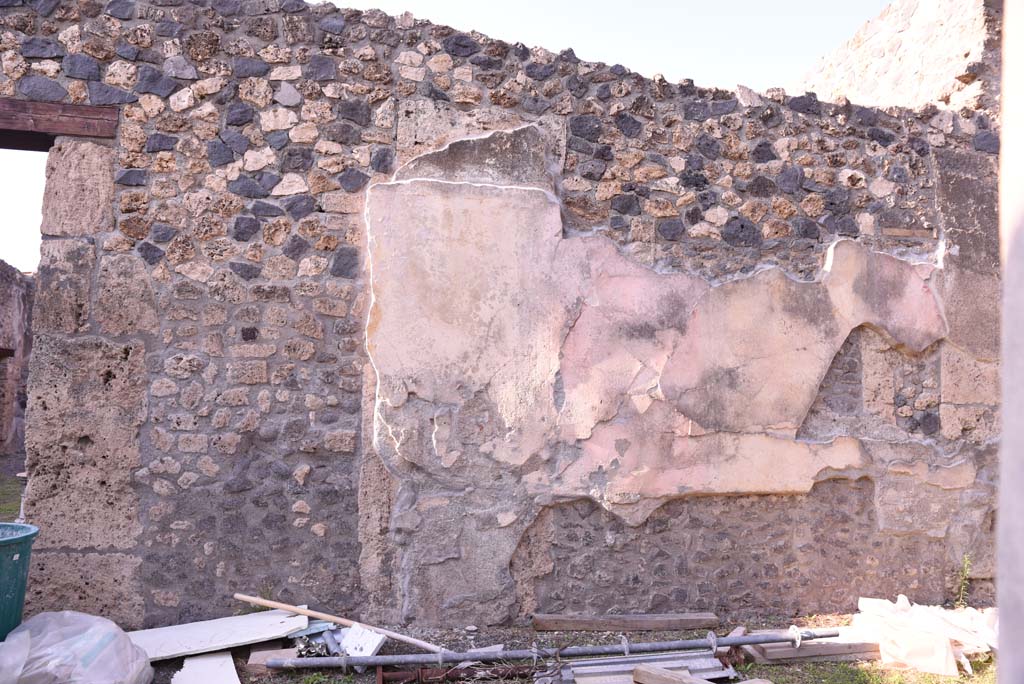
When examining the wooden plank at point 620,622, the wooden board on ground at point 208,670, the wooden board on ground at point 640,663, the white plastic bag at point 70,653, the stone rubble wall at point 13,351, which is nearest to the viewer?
the white plastic bag at point 70,653

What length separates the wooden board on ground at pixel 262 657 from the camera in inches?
135

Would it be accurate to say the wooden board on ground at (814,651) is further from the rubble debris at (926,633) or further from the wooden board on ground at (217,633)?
the wooden board on ground at (217,633)

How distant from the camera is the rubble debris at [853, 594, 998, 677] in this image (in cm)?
369

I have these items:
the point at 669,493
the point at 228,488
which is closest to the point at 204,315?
the point at 228,488

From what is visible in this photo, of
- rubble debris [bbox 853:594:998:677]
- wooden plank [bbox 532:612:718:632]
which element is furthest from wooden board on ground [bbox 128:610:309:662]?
rubble debris [bbox 853:594:998:677]

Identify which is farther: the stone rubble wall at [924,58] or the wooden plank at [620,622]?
the stone rubble wall at [924,58]

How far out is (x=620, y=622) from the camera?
4.05 m

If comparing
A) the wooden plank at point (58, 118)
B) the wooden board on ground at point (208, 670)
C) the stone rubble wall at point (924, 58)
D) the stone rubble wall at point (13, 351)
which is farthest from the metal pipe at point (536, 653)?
the stone rubble wall at point (13, 351)

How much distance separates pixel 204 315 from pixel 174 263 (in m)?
0.29

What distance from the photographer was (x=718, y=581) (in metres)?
4.29

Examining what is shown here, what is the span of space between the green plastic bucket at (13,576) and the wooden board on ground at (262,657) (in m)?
0.93

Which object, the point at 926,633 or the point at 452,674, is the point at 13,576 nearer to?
the point at 452,674

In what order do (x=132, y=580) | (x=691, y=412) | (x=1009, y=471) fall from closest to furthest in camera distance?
(x=1009, y=471) < (x=132, y=580) < (x=691, y=412)

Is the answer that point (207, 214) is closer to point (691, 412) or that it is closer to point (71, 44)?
point (71, 44)
